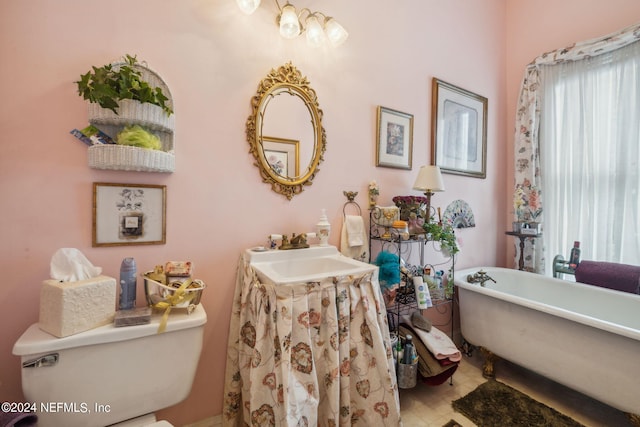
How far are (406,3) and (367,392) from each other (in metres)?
2.57

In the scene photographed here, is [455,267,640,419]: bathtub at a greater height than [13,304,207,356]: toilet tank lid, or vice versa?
[13,304,207,356]: toilet tank lid

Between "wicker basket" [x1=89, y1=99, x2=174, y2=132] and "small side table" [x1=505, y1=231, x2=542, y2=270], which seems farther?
"small side table" [x1=505, y1=231, x2=542, y2=270]

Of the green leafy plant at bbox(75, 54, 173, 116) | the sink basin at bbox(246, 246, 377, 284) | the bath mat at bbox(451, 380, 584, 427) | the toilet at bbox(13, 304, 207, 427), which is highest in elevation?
the green leafy plant at bbox(75, 54, 173, 116)

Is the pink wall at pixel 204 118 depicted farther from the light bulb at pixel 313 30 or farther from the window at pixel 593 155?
the window at pixel 593 155

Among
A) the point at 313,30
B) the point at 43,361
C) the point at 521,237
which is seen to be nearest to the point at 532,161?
the point at 521,237

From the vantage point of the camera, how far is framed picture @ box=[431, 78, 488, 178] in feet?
7.21

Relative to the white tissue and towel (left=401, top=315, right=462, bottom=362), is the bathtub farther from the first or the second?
the white tissue

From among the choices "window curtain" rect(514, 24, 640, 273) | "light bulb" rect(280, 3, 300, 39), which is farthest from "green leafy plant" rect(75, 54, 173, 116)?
"window curtain" rect(514, 24, 640, 273)

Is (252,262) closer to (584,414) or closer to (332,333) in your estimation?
(332,333)

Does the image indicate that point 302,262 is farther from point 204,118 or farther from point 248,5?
point 248,5

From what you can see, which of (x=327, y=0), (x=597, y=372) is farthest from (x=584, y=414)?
(x=327, y=0)

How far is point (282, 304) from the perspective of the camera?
1061 millimetres

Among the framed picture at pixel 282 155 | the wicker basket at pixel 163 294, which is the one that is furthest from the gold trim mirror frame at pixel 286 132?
the wicker basket at pixel 163 294

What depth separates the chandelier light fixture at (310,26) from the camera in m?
1.44
